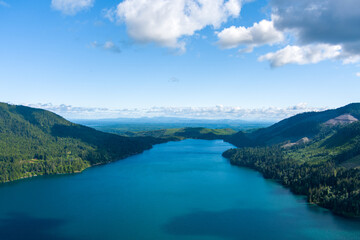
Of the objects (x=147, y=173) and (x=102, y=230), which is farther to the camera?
(x=147, y=173)

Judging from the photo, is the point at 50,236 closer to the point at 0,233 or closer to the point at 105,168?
the point at 0,233

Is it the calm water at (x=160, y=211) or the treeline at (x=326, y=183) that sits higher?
the treeline at (x=326, y=183)

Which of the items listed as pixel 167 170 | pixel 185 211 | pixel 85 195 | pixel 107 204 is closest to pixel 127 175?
pixel 167 170

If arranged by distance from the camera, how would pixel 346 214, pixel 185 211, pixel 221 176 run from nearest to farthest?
pixel 346 214 < pixel 185 211 < pixel 221 176

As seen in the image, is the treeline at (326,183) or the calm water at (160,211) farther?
the treeline at (326,183)

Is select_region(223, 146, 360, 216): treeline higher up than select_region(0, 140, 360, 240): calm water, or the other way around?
select_region(223, 146, 360, 216): treeline

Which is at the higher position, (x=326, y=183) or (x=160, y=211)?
(x=326, y=183)

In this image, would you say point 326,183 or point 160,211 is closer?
point 160,211

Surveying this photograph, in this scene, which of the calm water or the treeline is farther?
the treeline
